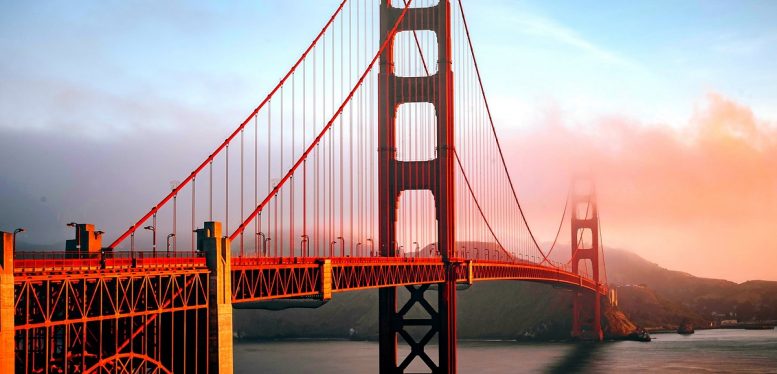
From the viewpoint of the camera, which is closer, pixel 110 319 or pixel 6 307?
pixel 6 307

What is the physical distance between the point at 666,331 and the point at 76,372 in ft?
483

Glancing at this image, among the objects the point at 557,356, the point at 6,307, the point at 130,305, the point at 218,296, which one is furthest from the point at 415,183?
the point at 557,356

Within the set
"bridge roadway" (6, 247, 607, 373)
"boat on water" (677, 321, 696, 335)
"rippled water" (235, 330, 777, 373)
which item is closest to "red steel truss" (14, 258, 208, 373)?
"bridge roadway" (6, 247, 607, 373)

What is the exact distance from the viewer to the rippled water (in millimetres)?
97562

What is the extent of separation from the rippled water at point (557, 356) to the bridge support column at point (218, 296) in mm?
58659

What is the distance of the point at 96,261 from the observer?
29766mm

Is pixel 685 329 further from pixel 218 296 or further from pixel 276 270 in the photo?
pixel 218 296

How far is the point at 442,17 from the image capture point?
69000mm

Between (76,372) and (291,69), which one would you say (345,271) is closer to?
(291,69)

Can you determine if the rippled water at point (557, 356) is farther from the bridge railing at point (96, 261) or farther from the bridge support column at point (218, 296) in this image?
the bridge railing at point (96, 261)

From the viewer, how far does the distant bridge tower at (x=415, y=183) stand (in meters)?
64.9

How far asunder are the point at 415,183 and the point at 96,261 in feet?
123

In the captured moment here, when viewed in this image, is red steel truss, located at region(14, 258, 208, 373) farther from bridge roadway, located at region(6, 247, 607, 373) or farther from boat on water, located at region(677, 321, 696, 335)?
boat on water, located at region(677, 321, 696, 335)

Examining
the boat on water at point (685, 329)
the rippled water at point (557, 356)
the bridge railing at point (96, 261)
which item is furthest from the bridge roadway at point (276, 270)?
the boat on water at point (685, 329)
